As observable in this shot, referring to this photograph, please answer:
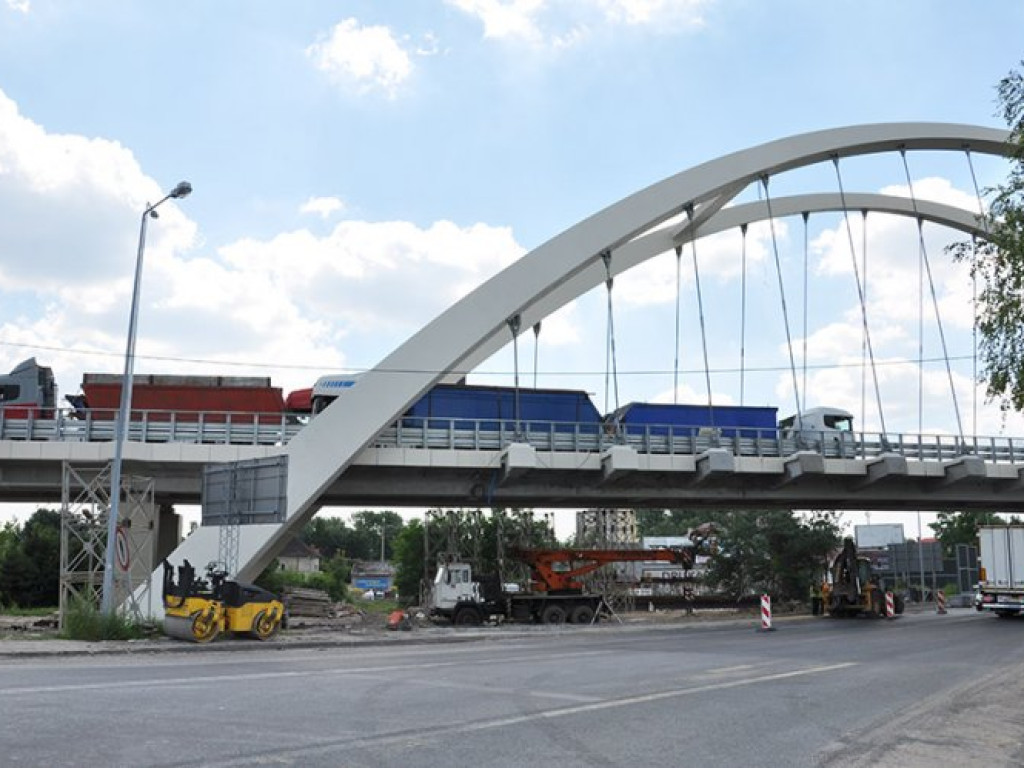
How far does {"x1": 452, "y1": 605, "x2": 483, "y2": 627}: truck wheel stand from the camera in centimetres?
3247

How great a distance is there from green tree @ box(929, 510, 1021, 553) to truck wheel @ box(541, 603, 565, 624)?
211ft

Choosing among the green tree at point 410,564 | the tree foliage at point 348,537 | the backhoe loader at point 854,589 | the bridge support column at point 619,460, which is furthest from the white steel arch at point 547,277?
the tree foliage at point 348,537

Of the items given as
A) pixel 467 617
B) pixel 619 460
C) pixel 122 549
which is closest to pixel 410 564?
pixel 467 617

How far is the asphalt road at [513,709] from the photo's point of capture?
7871mm

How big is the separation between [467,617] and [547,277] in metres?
12.6

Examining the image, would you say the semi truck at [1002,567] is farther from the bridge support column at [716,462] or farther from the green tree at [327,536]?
the green tree at [327,536]

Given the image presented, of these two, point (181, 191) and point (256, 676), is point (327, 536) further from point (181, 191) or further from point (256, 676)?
point (256, 676)

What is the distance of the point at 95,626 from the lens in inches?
822

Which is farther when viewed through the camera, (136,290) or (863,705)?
(136,290)

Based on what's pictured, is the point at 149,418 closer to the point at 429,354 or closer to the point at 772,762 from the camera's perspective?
the point at 429,354

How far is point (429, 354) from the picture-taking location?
31.4m

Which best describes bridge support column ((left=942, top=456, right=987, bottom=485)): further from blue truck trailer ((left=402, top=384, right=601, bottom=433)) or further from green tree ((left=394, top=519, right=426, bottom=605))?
green tree ((left=394, top=519, right=426, bottom=605))

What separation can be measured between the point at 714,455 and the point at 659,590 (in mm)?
48264

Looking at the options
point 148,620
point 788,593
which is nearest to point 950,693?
point 148,620
